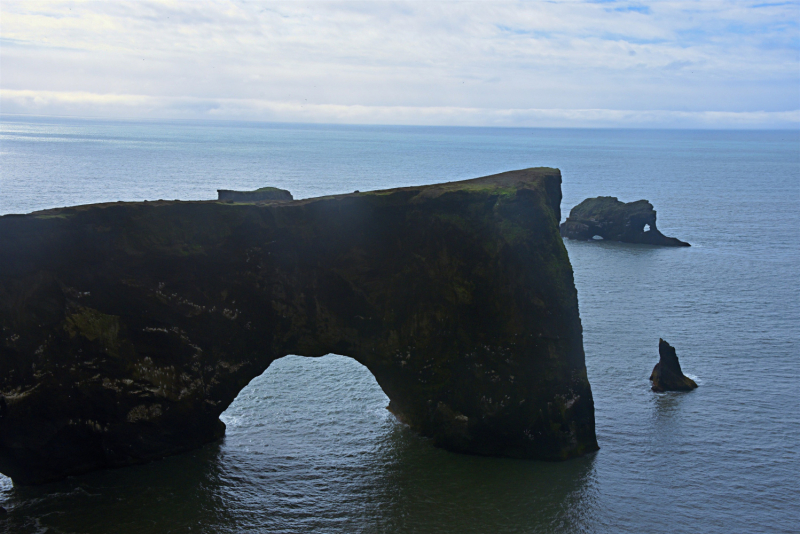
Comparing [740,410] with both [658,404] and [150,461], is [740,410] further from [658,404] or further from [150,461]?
[150,461]

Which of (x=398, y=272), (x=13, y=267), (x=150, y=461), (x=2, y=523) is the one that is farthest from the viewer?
(x=398, y=272)

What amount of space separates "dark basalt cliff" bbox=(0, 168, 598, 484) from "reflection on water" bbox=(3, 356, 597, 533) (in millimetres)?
1088

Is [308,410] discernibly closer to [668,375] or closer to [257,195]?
[257,195]

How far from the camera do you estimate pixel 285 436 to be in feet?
101

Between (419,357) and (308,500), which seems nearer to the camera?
(308,500)

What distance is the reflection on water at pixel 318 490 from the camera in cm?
2436

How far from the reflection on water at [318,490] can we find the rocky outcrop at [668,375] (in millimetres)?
9914

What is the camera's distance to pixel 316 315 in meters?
29.5

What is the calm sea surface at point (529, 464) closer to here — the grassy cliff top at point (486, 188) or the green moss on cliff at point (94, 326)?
the green moss on cliff at point (94, 326)

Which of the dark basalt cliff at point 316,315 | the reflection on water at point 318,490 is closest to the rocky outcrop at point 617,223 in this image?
the dark basalt cliff at point 316,315

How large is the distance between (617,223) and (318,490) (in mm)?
65982

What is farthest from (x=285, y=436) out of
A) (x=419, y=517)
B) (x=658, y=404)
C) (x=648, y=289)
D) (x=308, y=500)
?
(x=648, y=289)

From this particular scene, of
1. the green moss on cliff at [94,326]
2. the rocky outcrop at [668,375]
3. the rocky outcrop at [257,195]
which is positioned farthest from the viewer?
the rocky outcrop at [668,375]

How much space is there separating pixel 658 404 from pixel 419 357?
1342 centimetres
